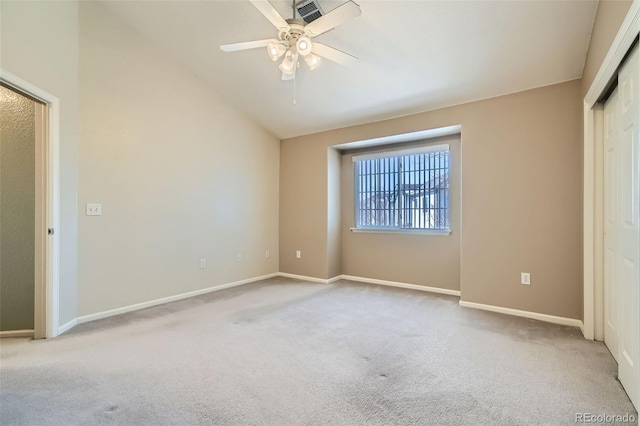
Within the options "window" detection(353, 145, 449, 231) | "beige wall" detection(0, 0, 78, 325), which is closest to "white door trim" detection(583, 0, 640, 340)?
"window" detection(353, 145, 449, 231)

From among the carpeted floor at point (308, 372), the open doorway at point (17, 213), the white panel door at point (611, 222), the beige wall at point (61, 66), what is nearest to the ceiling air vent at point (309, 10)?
the beige wall at point (61, 66)

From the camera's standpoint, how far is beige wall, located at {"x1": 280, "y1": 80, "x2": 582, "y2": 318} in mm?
2900

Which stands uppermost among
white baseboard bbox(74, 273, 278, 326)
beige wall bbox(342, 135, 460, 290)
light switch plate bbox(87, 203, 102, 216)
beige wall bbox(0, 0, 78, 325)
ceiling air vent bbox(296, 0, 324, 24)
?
ceiling air vent bbox(296, 0, 324, 24)

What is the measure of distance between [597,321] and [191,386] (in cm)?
318

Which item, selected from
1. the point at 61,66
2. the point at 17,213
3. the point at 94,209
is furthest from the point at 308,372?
the point at 61,66

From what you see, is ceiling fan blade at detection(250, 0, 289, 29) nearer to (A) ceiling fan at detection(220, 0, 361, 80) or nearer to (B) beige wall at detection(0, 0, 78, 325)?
(A) ceiling fan at detection(220, 0, 361, 80)

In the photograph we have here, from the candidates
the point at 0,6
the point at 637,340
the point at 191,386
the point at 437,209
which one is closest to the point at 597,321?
the point at 637,340

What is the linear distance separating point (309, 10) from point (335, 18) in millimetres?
653

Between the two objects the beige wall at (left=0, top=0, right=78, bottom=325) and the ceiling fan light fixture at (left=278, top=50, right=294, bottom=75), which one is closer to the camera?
the beige wall at (left=0, top=0, right=78, bottom=325)

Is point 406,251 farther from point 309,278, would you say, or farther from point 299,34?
point 299,34

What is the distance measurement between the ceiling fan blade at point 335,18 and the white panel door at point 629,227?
1585 millimetres

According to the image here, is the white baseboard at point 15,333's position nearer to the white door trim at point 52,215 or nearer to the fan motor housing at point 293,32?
the white door trim at point 52,215

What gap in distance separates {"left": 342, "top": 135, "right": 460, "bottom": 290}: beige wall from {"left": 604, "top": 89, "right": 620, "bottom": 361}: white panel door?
1644mm

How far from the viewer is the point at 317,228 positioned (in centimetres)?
476
